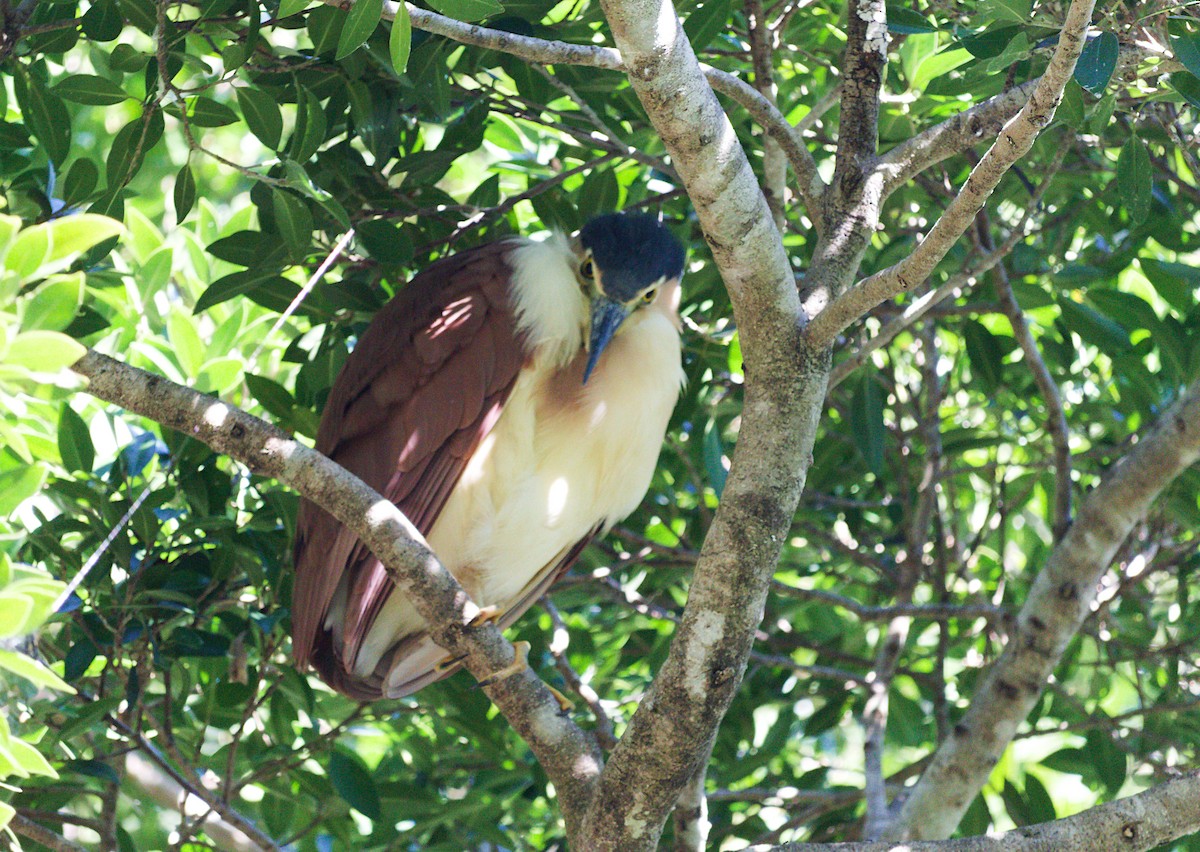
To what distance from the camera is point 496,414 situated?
3104mm

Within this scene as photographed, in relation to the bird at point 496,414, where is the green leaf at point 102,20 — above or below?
above

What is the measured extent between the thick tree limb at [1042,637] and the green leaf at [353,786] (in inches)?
55.0

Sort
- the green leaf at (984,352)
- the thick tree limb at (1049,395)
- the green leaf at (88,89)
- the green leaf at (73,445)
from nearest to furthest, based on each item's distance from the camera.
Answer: the green leaf at (88,89), the green leaf at (73,445), the thick tree limb at (1049,395), the green leaf at (984,352)

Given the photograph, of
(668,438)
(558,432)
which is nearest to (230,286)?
(558,432)

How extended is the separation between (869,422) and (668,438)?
643mm

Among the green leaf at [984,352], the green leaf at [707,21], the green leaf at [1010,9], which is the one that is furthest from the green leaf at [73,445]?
the green leaf at [984,352]

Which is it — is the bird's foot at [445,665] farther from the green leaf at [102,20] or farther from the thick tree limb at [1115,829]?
the green leaf at [102,20]

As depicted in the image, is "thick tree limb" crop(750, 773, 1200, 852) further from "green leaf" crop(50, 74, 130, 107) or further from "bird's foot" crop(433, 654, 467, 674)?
"green leaf" crop(50, 74, 130, 107)

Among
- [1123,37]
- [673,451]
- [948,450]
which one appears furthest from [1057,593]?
[1123,37]

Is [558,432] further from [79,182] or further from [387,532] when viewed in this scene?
[79,182]

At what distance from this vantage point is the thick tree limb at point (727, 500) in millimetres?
2197

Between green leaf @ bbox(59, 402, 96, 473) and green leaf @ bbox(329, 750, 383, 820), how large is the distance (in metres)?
1.01

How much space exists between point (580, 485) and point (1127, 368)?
1.62 m

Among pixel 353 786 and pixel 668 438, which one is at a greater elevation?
pixel 668 438
